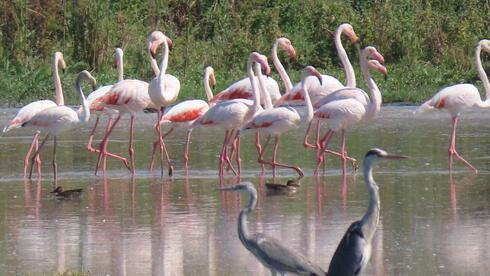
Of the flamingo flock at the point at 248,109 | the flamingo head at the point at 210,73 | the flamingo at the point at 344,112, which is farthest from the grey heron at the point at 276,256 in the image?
the flamingo head at the point at 210,73

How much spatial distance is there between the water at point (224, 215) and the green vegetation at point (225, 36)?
5.38 m

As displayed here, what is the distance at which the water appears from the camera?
8758mm

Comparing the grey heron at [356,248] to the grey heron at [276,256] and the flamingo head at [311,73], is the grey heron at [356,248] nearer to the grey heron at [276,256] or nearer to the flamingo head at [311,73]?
the grey heron at [276,256]

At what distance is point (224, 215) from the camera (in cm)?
1084

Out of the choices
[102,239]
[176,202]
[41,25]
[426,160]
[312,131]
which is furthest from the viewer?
[41,25]

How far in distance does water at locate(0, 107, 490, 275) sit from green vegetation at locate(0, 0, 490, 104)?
5.38 m

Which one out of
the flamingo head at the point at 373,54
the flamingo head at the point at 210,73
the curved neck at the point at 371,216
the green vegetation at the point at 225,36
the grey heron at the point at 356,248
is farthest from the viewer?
the green vegetation at the point at 225,36

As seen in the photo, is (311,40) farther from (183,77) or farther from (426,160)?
(426,160)

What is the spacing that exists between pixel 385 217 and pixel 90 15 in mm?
12868

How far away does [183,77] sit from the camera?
22172 mm

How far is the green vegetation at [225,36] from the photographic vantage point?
71.2 ft

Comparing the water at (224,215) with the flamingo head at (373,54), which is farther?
the flamingo head at (373,54)

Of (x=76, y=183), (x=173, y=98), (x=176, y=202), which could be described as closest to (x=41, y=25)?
(x=173, y=98)

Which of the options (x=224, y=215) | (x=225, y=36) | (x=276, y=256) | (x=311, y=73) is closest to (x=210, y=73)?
(x=311, y=73)
